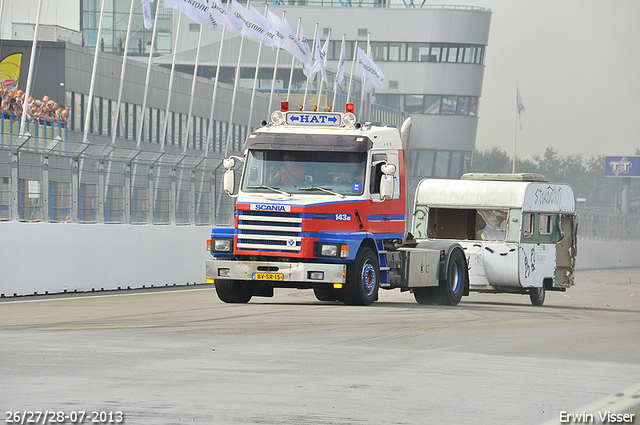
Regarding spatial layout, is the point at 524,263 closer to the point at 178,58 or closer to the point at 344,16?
the point at 178,58

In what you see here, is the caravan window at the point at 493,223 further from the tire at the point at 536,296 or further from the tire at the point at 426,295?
the tire at the point at 426,295

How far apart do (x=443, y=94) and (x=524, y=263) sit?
83.4m

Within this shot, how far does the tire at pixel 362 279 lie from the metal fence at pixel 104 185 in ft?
20.4

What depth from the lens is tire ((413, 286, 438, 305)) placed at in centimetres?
2142

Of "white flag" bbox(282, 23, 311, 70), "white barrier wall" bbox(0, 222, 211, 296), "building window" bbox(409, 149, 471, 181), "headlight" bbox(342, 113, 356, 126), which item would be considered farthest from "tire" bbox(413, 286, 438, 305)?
"building window" bbox(409, 149, 471, 181)

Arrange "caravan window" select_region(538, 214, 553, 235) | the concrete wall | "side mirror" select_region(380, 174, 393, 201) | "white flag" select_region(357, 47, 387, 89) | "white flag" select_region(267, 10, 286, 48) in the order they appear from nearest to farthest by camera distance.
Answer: "side mirror" select_region(380, 174, 393, 201)
"caravan window" select_region(538, 214, 553, 235)
"white flag" select_region(267, 10, 286, 48)
the concrete wall
"white flag" select_region(357, 47, 387, 89)

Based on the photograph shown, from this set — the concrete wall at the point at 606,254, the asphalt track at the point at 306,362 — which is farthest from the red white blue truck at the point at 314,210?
the concrete wall at the point at 606,254

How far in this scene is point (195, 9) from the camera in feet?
127

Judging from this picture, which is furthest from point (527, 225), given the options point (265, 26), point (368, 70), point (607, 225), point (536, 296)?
point (368, 70)

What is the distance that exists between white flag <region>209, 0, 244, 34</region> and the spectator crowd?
7080 millimetres

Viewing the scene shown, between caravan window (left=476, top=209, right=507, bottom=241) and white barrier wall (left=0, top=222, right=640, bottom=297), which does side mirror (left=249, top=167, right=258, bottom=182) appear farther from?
caravan window (left=476, top=209, right=507, bottom=241)

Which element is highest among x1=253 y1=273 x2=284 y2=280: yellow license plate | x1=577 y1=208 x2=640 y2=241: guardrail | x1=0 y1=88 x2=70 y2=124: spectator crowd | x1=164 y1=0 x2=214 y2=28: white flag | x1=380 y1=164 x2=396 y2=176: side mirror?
x1=164 y1=0 x2=214 y2=28: white flag

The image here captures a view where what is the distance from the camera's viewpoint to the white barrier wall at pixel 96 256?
67.3ft

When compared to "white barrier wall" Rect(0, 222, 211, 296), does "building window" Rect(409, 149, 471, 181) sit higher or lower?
higher
